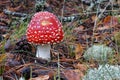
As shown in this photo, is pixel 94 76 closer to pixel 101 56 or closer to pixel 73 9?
pixel 101 56

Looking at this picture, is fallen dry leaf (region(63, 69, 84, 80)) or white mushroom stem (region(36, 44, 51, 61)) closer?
fallen dry leaf (region(63, 69, 84, 80))

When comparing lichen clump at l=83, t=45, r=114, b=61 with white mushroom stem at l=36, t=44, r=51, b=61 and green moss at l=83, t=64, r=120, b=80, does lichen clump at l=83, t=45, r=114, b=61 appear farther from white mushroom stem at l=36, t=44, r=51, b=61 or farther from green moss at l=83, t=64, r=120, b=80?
green moss at l=83, t=64, r=120, b=80

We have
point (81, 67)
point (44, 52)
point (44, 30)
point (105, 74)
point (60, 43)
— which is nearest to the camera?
point (105, 74)

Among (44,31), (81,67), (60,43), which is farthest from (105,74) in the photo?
(60,43)

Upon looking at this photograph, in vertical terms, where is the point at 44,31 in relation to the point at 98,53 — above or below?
above

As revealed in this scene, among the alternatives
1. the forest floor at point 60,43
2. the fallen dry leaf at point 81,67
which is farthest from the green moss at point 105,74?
the fallen dry leaf at point 81,67

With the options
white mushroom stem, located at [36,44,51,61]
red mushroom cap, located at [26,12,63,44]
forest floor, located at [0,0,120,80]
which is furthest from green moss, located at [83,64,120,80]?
white mushroom stem, located at [36,44,51,61]

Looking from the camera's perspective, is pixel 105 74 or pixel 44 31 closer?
pixel 105 74

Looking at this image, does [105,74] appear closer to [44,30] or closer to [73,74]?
[73,74]

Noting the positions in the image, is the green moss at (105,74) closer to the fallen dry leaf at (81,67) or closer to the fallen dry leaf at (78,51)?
the fallen dry leaf at (81,67)
